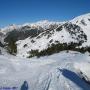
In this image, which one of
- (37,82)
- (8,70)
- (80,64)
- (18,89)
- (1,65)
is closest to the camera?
(18,89)

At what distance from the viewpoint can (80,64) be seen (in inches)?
1581

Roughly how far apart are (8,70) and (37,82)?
6.66m

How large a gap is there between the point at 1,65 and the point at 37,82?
9026 mm

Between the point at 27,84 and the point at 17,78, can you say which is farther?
the point at 17,78

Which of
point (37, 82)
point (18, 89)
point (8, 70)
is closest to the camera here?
point (18, 89)

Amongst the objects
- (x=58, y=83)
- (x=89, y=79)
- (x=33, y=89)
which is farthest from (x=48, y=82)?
(x=89, y=79)

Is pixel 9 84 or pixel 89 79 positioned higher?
pixel 9 84

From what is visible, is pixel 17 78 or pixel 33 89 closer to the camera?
pixel 33 89

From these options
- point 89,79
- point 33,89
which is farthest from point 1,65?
point 89,79

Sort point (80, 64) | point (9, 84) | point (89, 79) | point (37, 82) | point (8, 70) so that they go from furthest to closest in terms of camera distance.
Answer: point (80, 64)
point (89, 79)
point (8, 70)
point (37, 82)
point (9, 84)

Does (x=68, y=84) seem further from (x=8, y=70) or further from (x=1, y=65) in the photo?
(x=1, y=65)

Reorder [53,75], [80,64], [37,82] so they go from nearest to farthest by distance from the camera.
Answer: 1. [37,82]
2. [53,75]
3. [80,64]

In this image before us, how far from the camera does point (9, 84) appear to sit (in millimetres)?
→ 20688

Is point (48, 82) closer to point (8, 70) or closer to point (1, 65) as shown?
point (8, 70)
